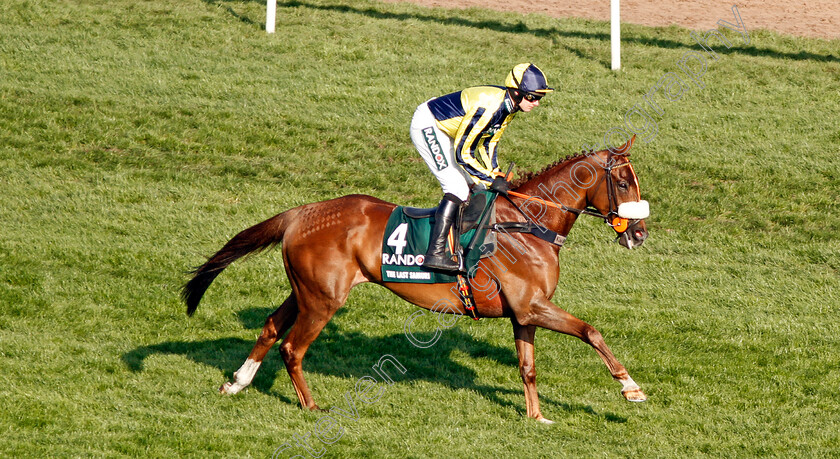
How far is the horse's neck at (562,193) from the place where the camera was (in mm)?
6883

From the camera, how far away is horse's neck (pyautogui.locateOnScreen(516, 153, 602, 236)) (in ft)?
22.6

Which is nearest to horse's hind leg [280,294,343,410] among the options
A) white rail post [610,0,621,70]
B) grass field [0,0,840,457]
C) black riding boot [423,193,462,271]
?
grass field [0,0,840,457]

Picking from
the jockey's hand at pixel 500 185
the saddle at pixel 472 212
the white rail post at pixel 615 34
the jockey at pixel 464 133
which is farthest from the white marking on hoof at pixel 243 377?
the white rail post at pixel 615 34

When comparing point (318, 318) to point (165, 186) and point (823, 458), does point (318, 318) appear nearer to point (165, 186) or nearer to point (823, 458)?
point (823, 458)

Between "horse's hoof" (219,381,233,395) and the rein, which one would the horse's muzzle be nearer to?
the rein

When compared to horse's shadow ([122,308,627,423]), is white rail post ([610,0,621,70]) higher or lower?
higher

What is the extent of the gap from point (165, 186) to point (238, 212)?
133cm

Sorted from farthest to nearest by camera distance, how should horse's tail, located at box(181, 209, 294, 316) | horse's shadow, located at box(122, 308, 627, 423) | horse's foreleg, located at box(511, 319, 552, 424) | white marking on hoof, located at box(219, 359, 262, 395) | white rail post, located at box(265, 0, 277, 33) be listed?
white rail post, located at box(265, 0, 277, 33) → horse's shadow, located at box(122, 308, 627, 423) → horse's tail, located at box(181, 209, 294, 316) → white marking on hoof, located at box(219, 359, 262, 395) → horse's foreleg, located at box(511, 319, 552, 424)

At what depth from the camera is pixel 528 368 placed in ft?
23.3

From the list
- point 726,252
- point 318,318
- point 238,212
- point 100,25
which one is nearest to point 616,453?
point 318,318

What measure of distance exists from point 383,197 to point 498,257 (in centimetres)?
539

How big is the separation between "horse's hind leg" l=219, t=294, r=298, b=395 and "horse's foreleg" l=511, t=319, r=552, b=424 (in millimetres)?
1893

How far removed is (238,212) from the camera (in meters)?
11.5

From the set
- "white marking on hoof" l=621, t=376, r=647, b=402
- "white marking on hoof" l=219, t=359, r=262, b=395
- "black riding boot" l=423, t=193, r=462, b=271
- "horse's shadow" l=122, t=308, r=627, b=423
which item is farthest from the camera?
"horse's shadow" l=122, t=308, r=627, b=423
